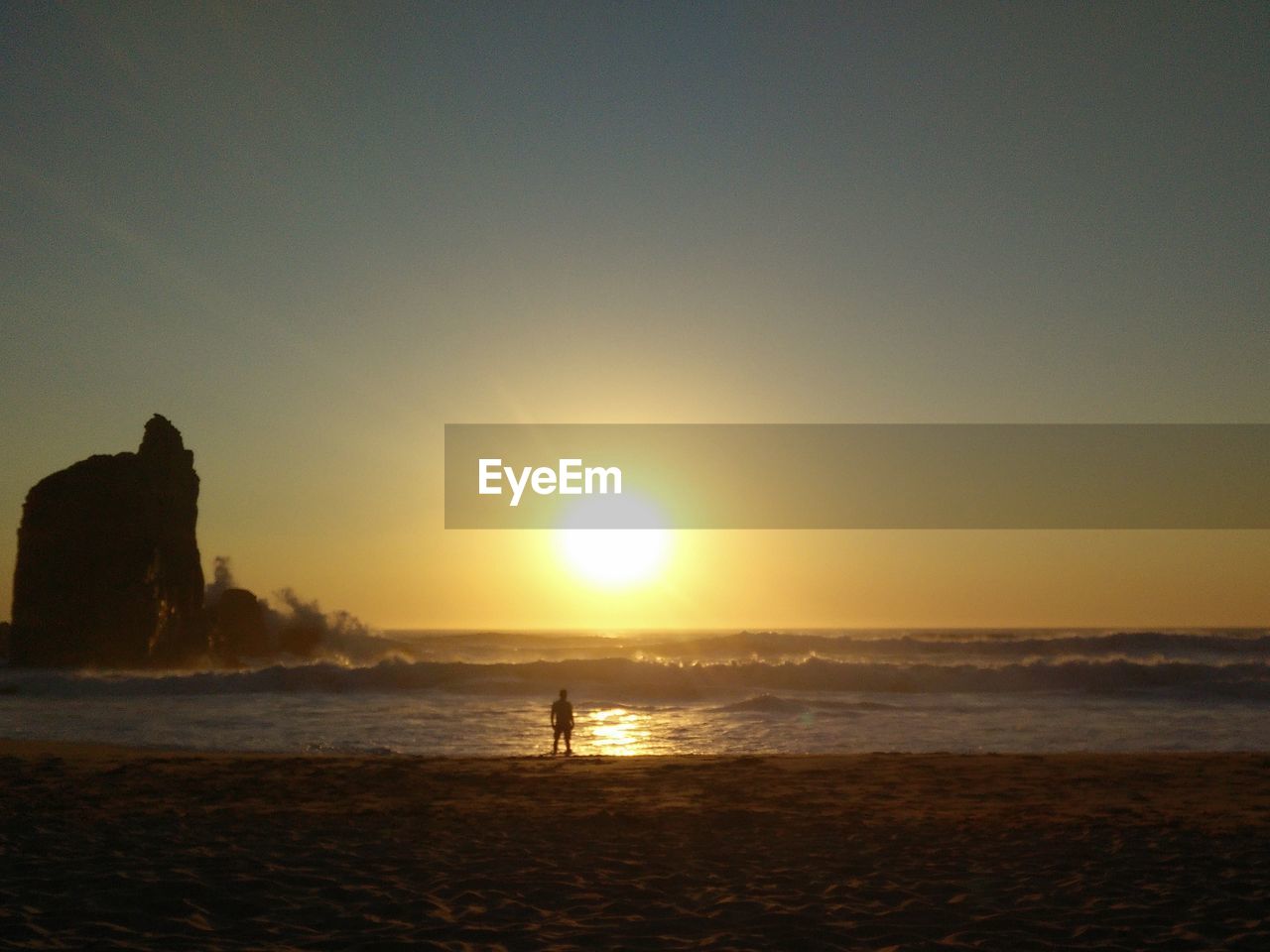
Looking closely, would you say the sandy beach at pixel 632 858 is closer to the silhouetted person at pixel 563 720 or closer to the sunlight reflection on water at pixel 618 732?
the silhouetted person at pixel 563 720

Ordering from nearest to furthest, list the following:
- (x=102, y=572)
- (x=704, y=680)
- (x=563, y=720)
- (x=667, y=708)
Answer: (x=563, y=720) → (x=667, y=708) → (x=704, y=680) → (x=102, y=572)

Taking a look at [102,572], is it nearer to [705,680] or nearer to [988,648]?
[705,680]

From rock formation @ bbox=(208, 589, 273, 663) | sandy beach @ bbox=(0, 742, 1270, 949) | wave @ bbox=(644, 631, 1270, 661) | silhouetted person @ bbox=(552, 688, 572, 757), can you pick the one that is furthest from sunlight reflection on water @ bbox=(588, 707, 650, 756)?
rock formation @ bbox=(208, 589, 273, 663)

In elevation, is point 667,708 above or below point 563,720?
below

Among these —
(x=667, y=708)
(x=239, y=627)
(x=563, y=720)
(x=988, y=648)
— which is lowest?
(x=988, y=648)

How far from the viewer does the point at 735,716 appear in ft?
91.1

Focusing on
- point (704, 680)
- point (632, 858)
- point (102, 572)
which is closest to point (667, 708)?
point (704, 680)

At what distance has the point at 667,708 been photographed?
103ft

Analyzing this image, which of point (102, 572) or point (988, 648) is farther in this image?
point (988, 648)

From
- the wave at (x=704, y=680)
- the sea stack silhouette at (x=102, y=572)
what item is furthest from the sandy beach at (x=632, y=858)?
the sea stack silhouette at (x=102, y=572)

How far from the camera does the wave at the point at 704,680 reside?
36.5m

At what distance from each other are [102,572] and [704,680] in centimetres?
3716

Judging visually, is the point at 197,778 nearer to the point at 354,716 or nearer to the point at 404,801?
the point at 404,801

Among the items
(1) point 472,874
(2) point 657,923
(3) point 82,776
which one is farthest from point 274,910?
(3) point 82,776
